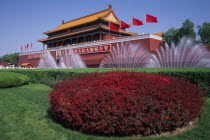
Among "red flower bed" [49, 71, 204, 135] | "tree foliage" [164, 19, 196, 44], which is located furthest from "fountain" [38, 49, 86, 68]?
"red flower bed" [49, 71, 204, 135]

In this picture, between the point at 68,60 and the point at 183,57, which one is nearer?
the point at 183,57

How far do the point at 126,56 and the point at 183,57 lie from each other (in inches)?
229

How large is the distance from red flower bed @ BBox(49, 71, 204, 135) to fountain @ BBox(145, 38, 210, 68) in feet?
39.1

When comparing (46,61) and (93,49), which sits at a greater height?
(93,49)

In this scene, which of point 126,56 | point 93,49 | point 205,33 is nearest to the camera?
point 126,56

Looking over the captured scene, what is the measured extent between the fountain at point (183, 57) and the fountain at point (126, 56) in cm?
95

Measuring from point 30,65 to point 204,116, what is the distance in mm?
33191

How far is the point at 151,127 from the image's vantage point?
359 cm

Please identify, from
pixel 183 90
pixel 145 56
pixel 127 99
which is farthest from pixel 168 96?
pixel 145 56

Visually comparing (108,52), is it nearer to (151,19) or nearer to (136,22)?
(136,22)

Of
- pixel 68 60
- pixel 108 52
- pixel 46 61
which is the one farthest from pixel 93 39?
pixel 46 61

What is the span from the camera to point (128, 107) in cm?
344

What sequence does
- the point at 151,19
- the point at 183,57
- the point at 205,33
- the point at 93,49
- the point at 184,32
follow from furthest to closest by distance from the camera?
the point at 205,33, the point at 184,32, the point at 93,49, the point at 151,19, the point at 183,57

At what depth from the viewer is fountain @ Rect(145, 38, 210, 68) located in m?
14.8
